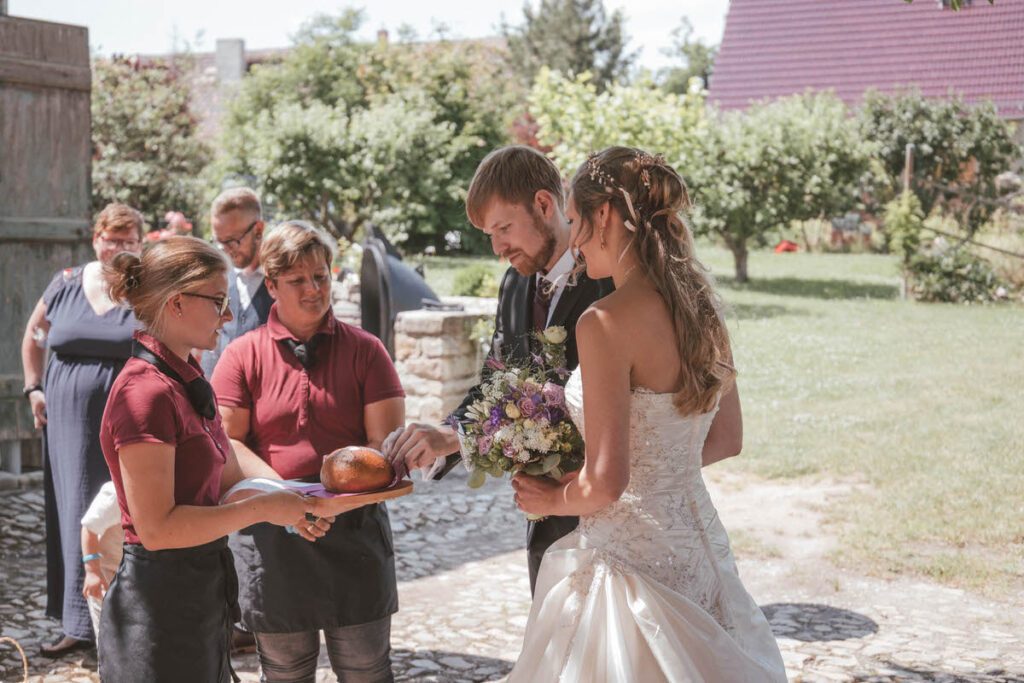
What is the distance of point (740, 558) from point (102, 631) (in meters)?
4.87

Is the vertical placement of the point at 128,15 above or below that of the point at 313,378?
above

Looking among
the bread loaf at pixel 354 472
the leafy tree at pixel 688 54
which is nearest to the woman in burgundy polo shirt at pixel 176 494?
the bread loaf at pixel 354 472

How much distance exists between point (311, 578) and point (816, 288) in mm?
20218

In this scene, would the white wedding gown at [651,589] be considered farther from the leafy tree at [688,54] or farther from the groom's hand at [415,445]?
the leafy tree at [688,54]

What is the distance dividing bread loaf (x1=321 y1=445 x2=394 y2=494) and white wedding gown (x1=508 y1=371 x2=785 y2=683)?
1.67 ft

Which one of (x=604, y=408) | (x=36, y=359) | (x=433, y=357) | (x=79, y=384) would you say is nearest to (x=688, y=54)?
(x=433, y=357)

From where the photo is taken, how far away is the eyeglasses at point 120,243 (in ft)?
16.6

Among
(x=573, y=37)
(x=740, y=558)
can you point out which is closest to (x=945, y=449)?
(x=740, y=558)

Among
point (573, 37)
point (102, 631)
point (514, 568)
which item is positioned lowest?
point (514, 568)

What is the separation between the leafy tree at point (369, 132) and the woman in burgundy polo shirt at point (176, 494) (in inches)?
652

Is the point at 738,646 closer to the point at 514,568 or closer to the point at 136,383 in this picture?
the point at 136,383

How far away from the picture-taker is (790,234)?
33906mm

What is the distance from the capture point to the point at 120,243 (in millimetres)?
5074

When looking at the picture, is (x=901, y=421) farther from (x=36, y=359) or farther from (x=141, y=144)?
(x=141, y=144)
